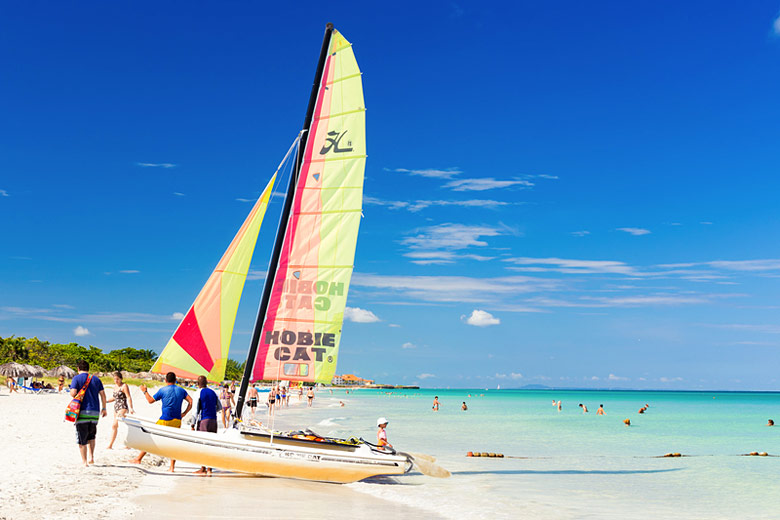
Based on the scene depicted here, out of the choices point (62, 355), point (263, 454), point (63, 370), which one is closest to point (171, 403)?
point (263, 454)

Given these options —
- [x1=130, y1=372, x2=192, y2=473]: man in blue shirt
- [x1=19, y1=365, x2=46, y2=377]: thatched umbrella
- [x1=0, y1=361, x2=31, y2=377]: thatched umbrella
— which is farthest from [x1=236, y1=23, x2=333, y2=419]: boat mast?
[x1=19, y1=365, x2=46, y2=377]: thatched umbrella

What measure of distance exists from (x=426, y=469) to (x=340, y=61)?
8.95 metres

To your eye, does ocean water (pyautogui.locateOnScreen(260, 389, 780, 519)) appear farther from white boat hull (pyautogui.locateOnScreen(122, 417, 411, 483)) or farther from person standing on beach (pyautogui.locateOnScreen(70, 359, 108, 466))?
person standing on beach (pyautogui.locateOnScreen(70, 359, 108, 466))

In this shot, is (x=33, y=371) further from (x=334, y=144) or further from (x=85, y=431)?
(x=334, y=144)

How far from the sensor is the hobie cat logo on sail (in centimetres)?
1327

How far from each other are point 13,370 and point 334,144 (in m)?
50.4

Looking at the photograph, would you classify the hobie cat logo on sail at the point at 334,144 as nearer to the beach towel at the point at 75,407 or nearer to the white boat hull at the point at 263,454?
the white boat hull at the point at 263,454

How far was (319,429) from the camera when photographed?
102 feet

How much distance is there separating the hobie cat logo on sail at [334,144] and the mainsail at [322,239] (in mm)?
22

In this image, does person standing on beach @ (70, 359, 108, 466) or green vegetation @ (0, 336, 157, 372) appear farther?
green vegetation @ (0, 336, 157, 372)

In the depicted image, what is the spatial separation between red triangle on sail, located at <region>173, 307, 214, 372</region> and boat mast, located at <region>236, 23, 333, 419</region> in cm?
83

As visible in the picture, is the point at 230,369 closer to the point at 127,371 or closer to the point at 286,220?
the point at 127,371

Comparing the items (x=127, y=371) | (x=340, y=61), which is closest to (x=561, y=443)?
(x=340, y=61)

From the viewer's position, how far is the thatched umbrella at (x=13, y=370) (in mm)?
51094
